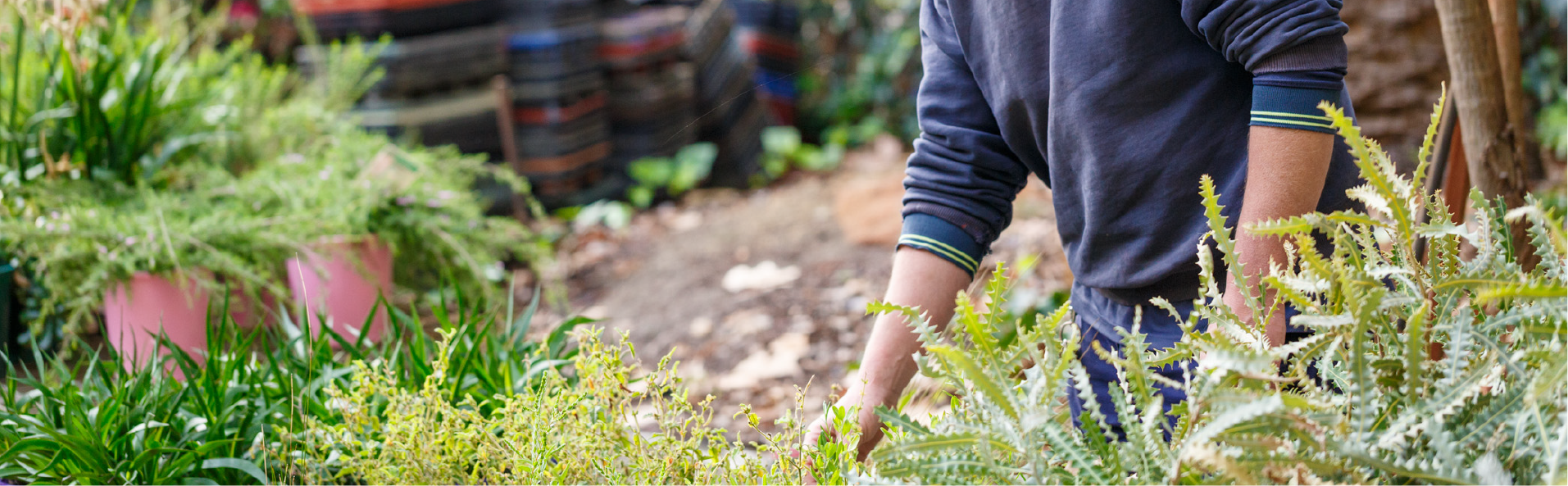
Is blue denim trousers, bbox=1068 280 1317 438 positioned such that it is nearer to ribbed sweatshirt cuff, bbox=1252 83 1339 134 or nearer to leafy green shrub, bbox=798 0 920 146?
ribbed sweatshirt cuff, bbox=1252 83 1339 134

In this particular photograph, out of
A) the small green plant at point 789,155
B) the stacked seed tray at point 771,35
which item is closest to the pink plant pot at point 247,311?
the small green plant at point 789,155

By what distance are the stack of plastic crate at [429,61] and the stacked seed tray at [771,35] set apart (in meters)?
2.94

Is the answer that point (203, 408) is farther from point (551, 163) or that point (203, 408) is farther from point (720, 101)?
point (720, 101)

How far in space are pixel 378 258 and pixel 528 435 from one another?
1.70 meters

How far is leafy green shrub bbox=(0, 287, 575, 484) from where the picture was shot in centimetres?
126

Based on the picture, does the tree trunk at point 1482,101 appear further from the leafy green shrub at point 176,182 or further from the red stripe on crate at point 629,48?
the red stripe on crate at point 629,48

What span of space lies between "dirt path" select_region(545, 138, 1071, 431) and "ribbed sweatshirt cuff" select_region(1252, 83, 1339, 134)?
149cm

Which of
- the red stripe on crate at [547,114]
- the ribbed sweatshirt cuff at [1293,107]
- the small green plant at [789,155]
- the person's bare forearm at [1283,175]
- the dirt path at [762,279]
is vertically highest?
the red stripe on crate at [547,114]

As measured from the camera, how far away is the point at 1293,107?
1003mm

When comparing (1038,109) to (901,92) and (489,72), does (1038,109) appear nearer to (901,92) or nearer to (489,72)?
(489,72)

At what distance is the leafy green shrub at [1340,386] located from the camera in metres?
0.56

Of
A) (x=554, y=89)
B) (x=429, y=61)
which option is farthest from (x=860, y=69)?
(x=429, y=61)

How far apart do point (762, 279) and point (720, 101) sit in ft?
7.52

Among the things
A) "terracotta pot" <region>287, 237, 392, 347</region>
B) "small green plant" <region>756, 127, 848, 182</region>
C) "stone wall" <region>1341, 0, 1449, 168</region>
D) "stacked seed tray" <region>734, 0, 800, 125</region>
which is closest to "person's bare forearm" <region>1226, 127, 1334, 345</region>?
"terracotta pot" <region>287, 237, 392, 347</region>
